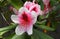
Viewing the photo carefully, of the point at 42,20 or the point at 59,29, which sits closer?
the point at 42,20

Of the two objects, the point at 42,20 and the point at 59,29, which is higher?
the point at 42,20

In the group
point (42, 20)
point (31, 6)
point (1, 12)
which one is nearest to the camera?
point (31, 6)

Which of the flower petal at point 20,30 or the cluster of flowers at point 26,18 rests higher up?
the cluster of flowers at point 26,18

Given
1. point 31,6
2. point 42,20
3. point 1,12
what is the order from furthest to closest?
point 1,12 → point 42,20 → point 31,6

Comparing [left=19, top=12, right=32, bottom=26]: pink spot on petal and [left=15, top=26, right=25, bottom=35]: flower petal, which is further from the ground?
[left=19, top=12, right=32, bottom=26]: pink spot on petal

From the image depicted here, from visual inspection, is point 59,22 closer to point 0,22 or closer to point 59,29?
point 59,29

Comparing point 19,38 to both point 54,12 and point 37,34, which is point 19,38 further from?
point 54,12

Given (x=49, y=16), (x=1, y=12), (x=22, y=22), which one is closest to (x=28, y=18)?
(x=22, y=22)

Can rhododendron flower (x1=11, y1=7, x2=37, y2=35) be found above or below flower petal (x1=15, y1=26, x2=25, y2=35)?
above
